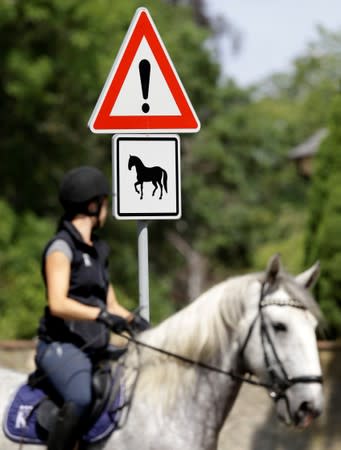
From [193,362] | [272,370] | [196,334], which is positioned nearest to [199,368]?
[193,362]

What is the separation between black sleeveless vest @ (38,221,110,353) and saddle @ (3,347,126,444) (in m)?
0.15

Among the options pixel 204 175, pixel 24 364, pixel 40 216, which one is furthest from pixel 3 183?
pixel 204 175

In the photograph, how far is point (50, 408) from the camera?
575cm

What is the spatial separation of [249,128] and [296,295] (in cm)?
3765

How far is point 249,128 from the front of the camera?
42844 millimetres

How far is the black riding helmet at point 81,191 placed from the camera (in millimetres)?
6023

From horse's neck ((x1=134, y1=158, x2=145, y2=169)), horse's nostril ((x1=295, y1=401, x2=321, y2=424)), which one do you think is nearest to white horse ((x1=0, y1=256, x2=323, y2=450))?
horse's nostril ((x1=295, y1=401, x2=321, y2=424))

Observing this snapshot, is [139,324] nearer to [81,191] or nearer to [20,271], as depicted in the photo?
[81,191]

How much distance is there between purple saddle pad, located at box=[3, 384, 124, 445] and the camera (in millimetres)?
5669

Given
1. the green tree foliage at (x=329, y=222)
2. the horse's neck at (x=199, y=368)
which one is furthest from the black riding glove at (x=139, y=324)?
the green tree foliage at (x=329, y=222)

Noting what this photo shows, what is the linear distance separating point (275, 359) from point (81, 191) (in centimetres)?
148

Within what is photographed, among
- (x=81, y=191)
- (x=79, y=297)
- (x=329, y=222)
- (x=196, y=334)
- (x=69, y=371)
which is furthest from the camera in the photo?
(x=329, y=222)

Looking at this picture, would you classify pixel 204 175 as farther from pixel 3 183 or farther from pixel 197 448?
pixel 197 448

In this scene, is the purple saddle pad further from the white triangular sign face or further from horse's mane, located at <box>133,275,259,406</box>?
→ the white triangular sign face
